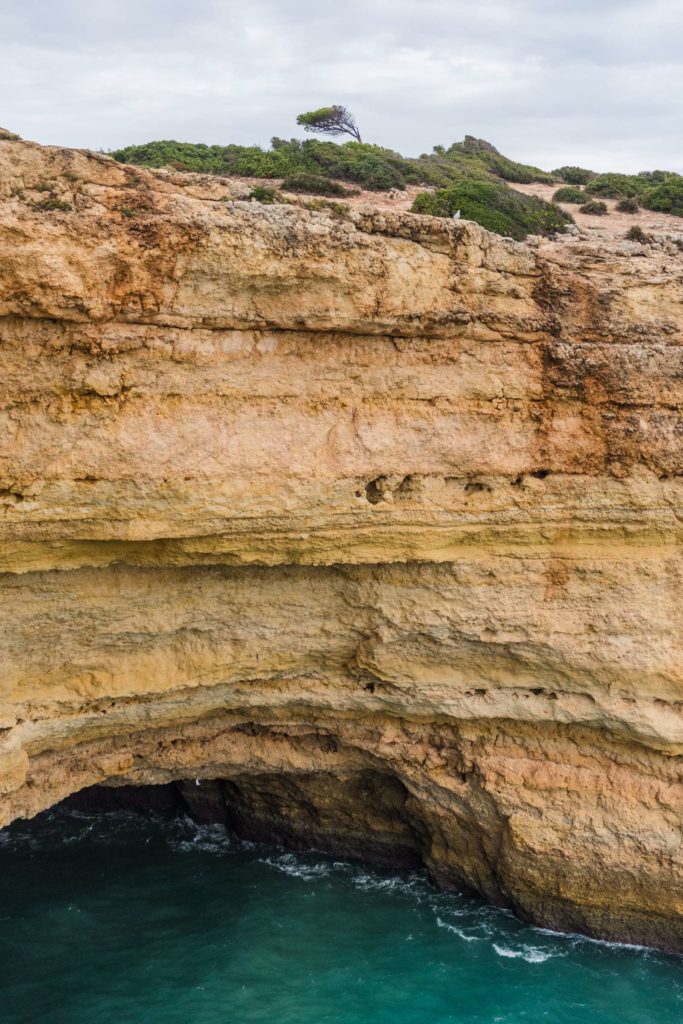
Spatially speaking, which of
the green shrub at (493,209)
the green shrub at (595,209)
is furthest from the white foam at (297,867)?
the green shrub at (595,209)

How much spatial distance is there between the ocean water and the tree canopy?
25.3 metres

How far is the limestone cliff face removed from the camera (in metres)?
10.0

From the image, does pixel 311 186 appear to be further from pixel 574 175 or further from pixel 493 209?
pixel 574 175

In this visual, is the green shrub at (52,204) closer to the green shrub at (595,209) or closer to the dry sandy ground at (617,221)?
the dry sandy ground at (617,221)

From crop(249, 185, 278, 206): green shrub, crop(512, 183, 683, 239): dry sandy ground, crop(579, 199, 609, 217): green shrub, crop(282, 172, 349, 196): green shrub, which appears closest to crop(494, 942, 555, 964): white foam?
crop(249, 185, 278, 206): green shrub

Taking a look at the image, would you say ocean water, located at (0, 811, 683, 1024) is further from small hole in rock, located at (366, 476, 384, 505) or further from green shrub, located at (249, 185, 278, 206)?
green shrub, located at (249, 185, 278, 206)

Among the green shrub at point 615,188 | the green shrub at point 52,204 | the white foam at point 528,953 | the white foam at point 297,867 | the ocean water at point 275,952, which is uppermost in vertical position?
the green shrub at point 615,188

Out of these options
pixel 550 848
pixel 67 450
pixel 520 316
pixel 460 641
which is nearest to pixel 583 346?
pixel 520 316

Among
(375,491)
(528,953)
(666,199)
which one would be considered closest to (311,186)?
(375,491)

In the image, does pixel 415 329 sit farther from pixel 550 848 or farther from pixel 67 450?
pixel 550 848

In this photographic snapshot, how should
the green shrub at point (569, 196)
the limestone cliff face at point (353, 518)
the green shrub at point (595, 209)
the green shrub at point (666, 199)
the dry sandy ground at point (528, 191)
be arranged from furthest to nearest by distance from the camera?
the green shrub at point (569, 196) < the green shrub at point (666, 199) < the green shrub at point (595, 209) < the dry sandy ground at point (528, 191) < the limestone cliff face at point (353, 518)

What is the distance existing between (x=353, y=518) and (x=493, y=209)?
10304 mm

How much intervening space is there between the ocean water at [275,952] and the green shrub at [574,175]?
25.6 meters

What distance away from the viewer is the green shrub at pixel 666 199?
82.1 feet
